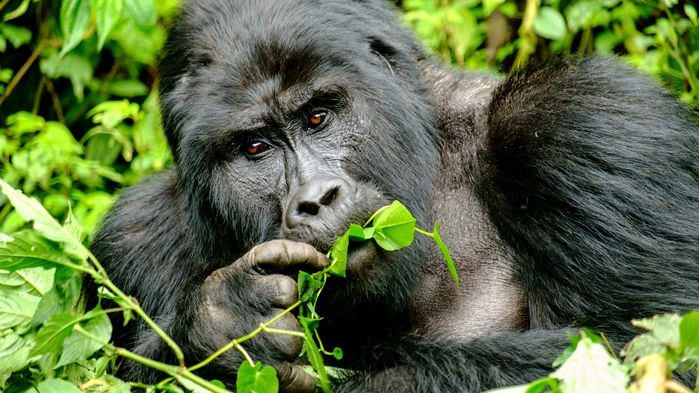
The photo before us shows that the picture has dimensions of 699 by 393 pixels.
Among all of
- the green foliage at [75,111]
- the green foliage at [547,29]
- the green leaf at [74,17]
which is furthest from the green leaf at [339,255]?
the green foliage at [547,29]

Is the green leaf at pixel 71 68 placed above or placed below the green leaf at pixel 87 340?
below

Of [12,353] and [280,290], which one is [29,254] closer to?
[12,353]

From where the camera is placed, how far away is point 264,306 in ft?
9.99

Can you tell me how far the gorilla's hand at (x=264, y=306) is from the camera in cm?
299

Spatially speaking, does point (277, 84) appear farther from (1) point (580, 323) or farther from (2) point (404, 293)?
(1) point (580, 323)

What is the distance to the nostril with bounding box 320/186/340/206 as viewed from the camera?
10.3ft

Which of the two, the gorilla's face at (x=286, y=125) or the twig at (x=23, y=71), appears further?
the twig at (x=23, y=71)

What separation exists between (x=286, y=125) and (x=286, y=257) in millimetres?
747

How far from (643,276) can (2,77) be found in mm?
4146

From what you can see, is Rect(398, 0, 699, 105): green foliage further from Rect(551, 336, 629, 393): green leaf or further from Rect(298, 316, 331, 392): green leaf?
Rect(551, 336, 629, 393): green leaf

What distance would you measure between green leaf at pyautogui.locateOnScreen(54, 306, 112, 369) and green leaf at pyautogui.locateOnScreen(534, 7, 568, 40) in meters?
3.89

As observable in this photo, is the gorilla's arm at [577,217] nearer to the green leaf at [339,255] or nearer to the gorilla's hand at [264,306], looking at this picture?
the gorilla's hand at [264,306]

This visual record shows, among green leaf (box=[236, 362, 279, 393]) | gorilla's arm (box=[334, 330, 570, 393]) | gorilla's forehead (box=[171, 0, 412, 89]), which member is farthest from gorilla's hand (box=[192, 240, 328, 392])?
gorilla's forehead (box=[171, 0, 412, 89])

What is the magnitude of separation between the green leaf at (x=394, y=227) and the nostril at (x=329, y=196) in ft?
0.56
